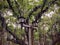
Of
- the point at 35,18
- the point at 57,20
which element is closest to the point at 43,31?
the point at 57,20

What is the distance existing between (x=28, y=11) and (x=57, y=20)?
277 cm

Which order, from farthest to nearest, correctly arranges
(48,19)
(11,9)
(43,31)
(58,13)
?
(43,31) → (48,19) → (58,13) → (11,9)

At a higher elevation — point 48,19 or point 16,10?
point 16,10

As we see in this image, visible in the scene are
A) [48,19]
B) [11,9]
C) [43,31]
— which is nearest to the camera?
[11,9]

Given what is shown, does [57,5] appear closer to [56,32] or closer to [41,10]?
[41,10]

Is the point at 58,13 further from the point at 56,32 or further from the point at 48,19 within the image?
the point at 56,32

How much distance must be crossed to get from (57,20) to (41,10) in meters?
2.64

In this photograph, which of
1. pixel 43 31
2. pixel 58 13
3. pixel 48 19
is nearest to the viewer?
pixel 58 13

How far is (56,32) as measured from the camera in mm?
12531

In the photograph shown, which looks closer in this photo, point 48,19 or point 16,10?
point 16,10

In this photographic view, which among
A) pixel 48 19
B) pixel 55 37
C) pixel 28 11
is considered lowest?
pixel 55 37

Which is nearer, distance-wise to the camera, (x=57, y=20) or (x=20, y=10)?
(x=20, y=10)

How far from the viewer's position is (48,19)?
472 inches

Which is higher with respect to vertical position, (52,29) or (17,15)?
(17,15)
